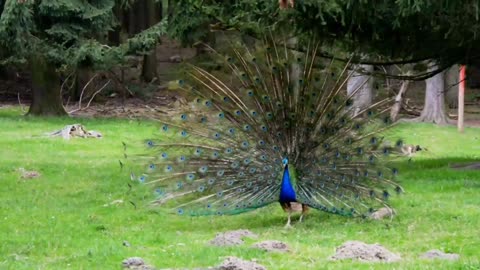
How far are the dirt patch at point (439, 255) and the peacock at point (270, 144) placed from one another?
193cm

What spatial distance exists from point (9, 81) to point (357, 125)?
92.3 feet

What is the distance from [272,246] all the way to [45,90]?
66.1ft

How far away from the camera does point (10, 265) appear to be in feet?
27.1

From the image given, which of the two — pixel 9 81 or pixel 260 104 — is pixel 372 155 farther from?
pixel 9 81

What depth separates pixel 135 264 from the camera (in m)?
8.00

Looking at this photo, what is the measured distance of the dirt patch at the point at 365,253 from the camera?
8.30 metres

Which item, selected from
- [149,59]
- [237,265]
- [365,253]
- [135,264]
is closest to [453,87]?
[149,59]

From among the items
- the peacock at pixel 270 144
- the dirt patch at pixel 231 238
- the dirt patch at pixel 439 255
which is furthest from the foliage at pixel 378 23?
the dirt patch at pixel 439 255

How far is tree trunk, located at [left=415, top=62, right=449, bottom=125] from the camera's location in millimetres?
28531

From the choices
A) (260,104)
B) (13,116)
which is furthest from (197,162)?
(13,116)

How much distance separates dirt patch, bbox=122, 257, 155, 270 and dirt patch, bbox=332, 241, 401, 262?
5.64 ft

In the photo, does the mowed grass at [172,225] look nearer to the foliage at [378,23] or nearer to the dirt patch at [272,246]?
the dirt patch at [272,246]

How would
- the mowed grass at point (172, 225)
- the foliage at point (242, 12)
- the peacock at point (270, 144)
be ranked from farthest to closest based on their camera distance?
the foliage at point (242, 12) → the peacock at point (270, 144) → the mowed grass at point (172, 225)

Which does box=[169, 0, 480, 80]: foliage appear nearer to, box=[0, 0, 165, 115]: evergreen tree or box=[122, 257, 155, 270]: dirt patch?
box=[122, 257, 155, 270]: dirt patch
